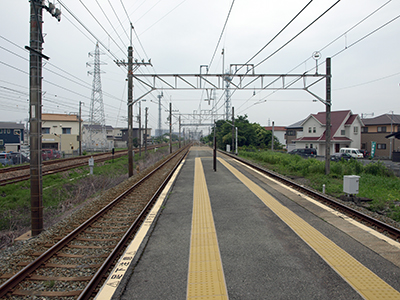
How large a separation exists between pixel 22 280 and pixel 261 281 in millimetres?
3885

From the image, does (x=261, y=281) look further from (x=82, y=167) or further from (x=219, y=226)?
(x=82, y=167)

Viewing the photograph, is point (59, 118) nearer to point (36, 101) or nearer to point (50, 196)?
point (50, 196)

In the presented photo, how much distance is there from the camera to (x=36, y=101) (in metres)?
6.82

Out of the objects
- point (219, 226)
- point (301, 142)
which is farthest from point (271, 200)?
point (301, 142)

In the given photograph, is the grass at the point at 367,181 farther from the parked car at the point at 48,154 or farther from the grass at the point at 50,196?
the parked car at the point at 48,154

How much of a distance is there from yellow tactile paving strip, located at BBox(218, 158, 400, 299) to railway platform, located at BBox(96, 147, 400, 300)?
2 cm

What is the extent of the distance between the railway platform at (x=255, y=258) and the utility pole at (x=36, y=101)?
2856 mm

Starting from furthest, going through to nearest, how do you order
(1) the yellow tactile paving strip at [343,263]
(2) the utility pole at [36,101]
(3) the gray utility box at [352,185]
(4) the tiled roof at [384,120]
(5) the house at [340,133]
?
(4) the tiled roof at [384,120]
(5) the house at [340,133]
(3) the gray utility box at [352,185]
(2) the utility pole at [36,101]
(1) the yellow tactile paving strip at [343,263]

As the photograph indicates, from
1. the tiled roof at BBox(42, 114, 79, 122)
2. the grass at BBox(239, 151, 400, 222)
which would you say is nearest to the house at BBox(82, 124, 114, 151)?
the tiled roof at BBox(42, 114, 79, 122)

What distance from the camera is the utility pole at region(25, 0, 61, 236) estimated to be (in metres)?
6.79

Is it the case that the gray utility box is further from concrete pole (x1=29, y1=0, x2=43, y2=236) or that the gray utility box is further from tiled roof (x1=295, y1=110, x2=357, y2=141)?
tiled roof (x1=295, y1=110, x2=357, y2=141)

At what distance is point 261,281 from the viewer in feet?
13.9

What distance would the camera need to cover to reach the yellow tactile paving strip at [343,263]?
391 centimetres

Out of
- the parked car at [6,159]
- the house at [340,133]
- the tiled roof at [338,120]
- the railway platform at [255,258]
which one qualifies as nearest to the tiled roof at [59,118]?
the parked car at [6,159]
